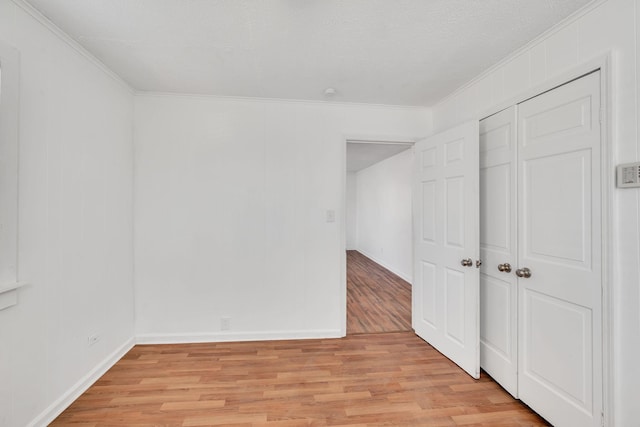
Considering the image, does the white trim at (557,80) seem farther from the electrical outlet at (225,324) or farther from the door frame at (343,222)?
the electrical outlet at (225,324)

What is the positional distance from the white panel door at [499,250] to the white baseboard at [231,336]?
4.54 ft

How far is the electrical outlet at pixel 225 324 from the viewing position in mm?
2748

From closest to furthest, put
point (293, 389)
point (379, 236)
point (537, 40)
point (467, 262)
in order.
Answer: point (537, 40)
point (293, 389)
point (467, 262)
point (379, 236)

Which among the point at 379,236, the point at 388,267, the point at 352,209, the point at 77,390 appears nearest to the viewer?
the point at 77,390

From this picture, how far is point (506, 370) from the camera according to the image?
6.62ft

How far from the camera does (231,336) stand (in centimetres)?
275

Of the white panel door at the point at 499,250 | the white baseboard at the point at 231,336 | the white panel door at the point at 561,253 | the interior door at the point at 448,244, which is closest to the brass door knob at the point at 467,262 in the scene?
the interior door at the point at 448,244

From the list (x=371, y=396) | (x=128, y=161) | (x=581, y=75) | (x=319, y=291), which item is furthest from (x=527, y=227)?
(x=128, y=161)

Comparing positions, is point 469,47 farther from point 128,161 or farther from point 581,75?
point 128,161

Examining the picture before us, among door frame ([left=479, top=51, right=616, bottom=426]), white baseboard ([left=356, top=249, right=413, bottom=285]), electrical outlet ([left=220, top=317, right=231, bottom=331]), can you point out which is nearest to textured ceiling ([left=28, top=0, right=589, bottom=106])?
door frame ([left=479, top=51, right=616, bottom=426])

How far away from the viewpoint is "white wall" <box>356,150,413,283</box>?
529 centimetres

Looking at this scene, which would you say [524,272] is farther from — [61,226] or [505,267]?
[61,226]

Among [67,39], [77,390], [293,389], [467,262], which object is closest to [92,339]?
[77,390]

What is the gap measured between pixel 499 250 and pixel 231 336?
2.57 metres
